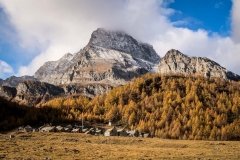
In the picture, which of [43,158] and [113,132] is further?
[113,132]

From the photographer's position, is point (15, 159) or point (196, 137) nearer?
point (15, 159)

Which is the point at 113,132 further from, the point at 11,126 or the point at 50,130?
the point at 11,126

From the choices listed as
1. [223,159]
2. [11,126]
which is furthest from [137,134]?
[223,159]

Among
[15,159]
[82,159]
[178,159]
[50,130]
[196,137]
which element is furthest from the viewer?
[196,137]

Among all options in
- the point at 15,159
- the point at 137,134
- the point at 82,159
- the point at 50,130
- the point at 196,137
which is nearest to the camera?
the point at 15,159

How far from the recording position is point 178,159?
62.1 m

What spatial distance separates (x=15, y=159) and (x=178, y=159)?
84.1 feet

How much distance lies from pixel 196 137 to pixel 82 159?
145 meters

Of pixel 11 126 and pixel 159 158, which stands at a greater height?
pixel 11 126

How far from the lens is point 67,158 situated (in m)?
57.8

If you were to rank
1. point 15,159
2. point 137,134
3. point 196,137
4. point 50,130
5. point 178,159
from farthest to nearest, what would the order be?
1. point 196,137
2. point 137,134
3. point 50,130
4. point 178,159
5. point 15,159

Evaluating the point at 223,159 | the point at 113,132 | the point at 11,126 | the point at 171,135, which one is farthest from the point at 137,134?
the point at 223,159

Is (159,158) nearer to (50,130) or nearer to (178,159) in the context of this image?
(178,159)

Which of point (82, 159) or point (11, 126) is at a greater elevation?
point (11, 126)
